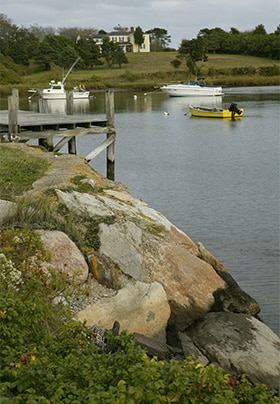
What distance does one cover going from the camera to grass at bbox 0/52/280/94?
93.8 metres

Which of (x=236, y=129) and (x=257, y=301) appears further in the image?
(x=236, y=129)

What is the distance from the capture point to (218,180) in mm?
26234

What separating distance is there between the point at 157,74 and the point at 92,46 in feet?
39.1

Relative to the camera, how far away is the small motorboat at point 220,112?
49312 millimetres

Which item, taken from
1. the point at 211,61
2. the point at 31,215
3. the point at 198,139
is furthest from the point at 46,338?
the point at 211,61

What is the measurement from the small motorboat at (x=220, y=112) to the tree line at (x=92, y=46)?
161 ft

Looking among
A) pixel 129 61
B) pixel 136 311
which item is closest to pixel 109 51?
pixel 129 61

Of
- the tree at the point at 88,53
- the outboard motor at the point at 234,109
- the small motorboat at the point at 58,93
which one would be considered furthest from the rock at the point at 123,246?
the tree at the point at 88,53

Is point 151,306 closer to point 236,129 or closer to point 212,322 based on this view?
point 212,322

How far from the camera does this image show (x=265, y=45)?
11894cm

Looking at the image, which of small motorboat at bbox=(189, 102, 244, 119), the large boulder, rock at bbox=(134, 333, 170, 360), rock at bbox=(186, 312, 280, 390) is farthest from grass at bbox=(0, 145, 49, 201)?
small motorboat at bbox=(189, 102, 244, 119)

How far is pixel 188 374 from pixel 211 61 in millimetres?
114298

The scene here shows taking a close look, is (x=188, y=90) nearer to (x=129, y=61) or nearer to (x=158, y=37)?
(x=129, y=61)

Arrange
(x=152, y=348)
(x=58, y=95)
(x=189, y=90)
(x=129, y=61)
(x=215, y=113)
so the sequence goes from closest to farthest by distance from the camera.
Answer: (x=152, y=348) → (x=215, y=113) → (x=58, y=95) → (x=189, y=90) → (x=129, y=61)
